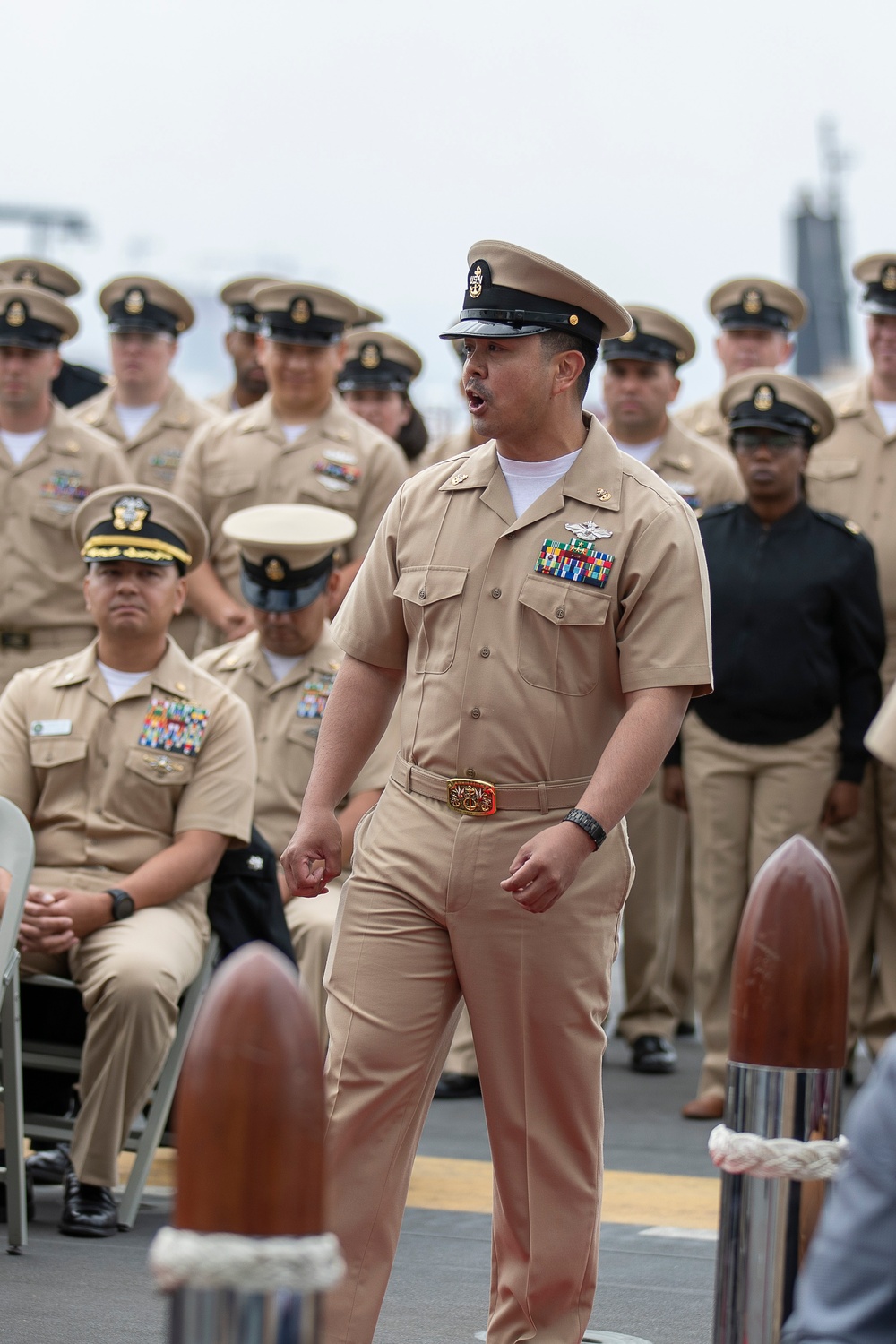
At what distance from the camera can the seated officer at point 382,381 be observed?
9516mm

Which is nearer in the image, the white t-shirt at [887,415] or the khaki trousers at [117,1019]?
the khaki trousers at [117,1019]

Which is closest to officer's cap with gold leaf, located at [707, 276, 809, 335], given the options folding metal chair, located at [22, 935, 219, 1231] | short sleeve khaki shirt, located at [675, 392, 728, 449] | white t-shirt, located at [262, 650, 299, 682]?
short sleeve khaki shirt, located at [675, 392, 728, 449]

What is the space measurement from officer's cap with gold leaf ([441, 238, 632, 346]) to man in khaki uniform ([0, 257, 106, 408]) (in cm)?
611

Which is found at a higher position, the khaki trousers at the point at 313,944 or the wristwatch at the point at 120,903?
the wristwatch at the point at 120,903

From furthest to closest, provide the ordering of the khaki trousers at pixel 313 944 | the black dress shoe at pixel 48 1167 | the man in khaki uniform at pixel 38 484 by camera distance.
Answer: the man in khaki uniform at pixel 38 484 < the khaki trousers at pixel 313 944 < the black dress shoe at pixel 48 1167

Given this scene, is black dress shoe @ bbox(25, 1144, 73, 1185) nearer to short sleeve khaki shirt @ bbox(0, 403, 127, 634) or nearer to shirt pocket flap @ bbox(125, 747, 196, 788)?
shirt pocket flap @ bbox(125, 747, 196, 788)

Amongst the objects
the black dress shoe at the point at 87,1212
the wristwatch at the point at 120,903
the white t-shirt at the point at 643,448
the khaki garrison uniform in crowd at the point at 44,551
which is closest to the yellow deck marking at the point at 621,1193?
the black dress shoe at the point at 87,1212

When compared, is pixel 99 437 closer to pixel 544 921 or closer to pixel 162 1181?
pixel 162 1181

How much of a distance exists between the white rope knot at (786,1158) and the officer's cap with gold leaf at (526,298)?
1.69 metres

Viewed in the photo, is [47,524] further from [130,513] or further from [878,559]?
[878,559]

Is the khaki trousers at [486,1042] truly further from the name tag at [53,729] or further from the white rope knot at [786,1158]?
the name tag at [53,729]

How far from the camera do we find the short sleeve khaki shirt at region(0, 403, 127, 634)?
8.14m

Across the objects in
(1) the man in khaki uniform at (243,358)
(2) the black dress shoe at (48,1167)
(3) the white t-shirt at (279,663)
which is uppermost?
(1) the man in khaki uniform at (243,358)

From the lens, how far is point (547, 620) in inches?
157
